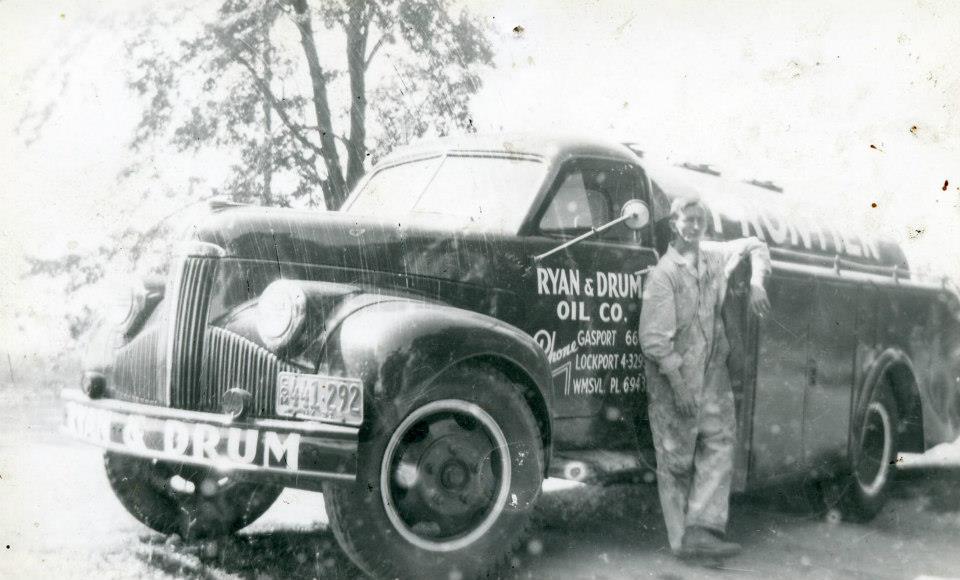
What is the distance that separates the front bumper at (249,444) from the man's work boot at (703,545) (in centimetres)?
205

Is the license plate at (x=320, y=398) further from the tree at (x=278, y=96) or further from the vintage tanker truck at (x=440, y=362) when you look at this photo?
the tree at (x=278, y=96)

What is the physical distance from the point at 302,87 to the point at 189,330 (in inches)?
113

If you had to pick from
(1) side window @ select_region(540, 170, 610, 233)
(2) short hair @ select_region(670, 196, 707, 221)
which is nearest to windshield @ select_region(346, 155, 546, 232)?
(1) side window @ select_region(540, 170, 610, 233)

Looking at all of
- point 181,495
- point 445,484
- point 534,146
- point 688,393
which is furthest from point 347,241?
point 688,393

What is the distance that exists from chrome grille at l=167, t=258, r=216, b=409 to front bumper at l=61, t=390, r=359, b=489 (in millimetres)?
134

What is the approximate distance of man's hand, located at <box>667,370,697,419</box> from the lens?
15.1ft

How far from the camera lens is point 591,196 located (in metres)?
5.05

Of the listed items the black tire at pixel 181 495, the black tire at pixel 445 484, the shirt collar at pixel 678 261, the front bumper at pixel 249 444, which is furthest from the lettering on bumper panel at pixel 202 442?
the shirt collar at pixel 678 261

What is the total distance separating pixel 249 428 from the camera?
11.6ft

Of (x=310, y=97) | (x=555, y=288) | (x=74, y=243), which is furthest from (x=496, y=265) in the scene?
(x=74, y=243)

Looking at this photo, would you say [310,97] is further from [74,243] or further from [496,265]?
[496,265]

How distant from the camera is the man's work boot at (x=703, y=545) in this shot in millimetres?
4617

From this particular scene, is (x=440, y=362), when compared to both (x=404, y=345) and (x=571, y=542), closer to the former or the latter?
(x=404, y=345)

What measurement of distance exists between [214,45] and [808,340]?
→ 172 inches
